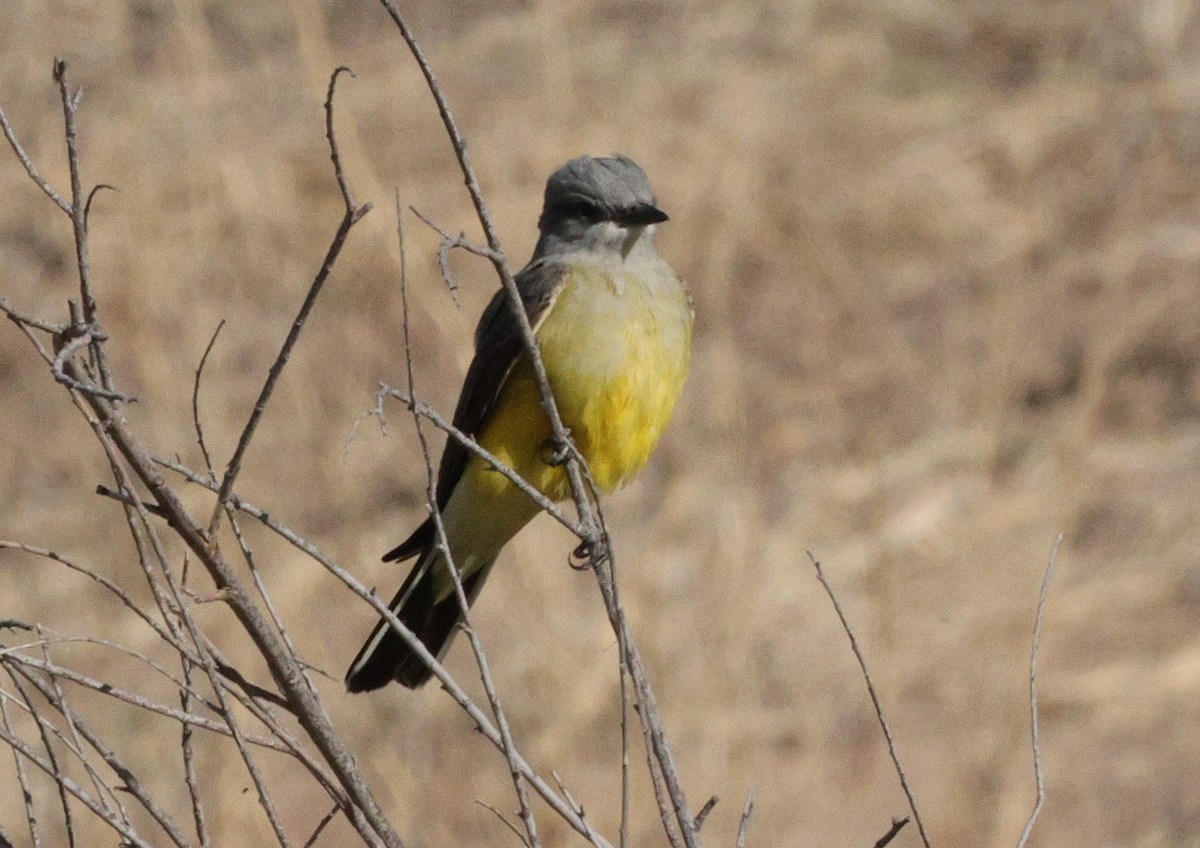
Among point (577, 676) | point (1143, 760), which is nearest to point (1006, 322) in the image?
point (577, 676)

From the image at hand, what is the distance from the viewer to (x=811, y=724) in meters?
7.81

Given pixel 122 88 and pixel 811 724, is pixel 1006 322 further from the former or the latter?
pixel 122 88

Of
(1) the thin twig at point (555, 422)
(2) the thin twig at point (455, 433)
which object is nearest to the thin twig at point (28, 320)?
(2) the thin twig at point (455, 433)

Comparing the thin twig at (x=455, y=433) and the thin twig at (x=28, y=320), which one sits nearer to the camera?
the thin twig at (x=28, y=320)

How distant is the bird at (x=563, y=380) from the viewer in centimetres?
386

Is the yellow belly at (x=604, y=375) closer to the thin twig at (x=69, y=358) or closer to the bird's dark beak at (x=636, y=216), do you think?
the bird's dark beak at (x=636, y=216)

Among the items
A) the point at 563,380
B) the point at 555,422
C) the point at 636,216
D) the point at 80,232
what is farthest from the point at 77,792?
the point at 636,216

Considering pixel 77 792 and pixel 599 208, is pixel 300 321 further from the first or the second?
pixel 599 208

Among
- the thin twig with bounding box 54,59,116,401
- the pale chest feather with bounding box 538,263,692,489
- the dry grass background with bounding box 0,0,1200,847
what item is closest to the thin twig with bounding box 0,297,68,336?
the thin twig with bounding box 54,59,116,401

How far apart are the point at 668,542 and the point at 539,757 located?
1.80 metres

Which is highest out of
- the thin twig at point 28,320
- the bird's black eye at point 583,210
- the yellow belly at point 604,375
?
the bird's black eye at point 583,210

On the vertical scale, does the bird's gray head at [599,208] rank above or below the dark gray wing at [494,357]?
above

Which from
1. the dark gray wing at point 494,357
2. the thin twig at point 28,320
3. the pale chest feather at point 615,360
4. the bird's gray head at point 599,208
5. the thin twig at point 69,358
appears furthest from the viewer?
the bird's gray head at point 599,208

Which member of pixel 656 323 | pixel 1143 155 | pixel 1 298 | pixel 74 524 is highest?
pixel 1143 155
